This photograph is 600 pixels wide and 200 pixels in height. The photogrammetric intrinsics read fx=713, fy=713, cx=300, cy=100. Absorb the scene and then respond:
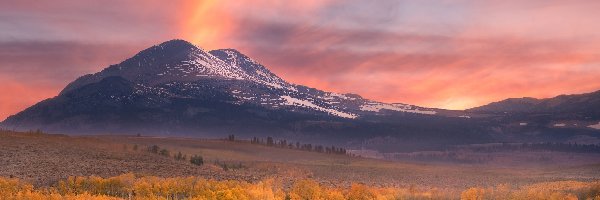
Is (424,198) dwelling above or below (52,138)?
below

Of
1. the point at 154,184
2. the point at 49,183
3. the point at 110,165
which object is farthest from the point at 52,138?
the point at 154,184

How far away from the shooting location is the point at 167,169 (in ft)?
398

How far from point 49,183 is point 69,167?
1975 cm

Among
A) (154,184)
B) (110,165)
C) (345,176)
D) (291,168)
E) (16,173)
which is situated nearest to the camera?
(154,184)

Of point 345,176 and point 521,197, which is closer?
point 521,197

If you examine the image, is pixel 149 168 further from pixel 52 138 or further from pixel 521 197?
pixel 521 197

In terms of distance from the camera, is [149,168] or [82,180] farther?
[149,168]

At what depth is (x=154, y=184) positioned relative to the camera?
3275 inches

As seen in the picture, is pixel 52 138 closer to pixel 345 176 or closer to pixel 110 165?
pixel 110 165

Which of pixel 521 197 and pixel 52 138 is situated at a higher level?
pixel 52 138

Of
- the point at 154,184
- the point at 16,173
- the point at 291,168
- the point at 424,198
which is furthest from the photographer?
the point at 291,168

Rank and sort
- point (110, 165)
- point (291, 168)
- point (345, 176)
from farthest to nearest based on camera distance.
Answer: point (291, 168)
point (345, 176)
point (110, 165)

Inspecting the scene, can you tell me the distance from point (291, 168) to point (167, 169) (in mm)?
47611

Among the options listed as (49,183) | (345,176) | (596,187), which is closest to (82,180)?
(49,183)
